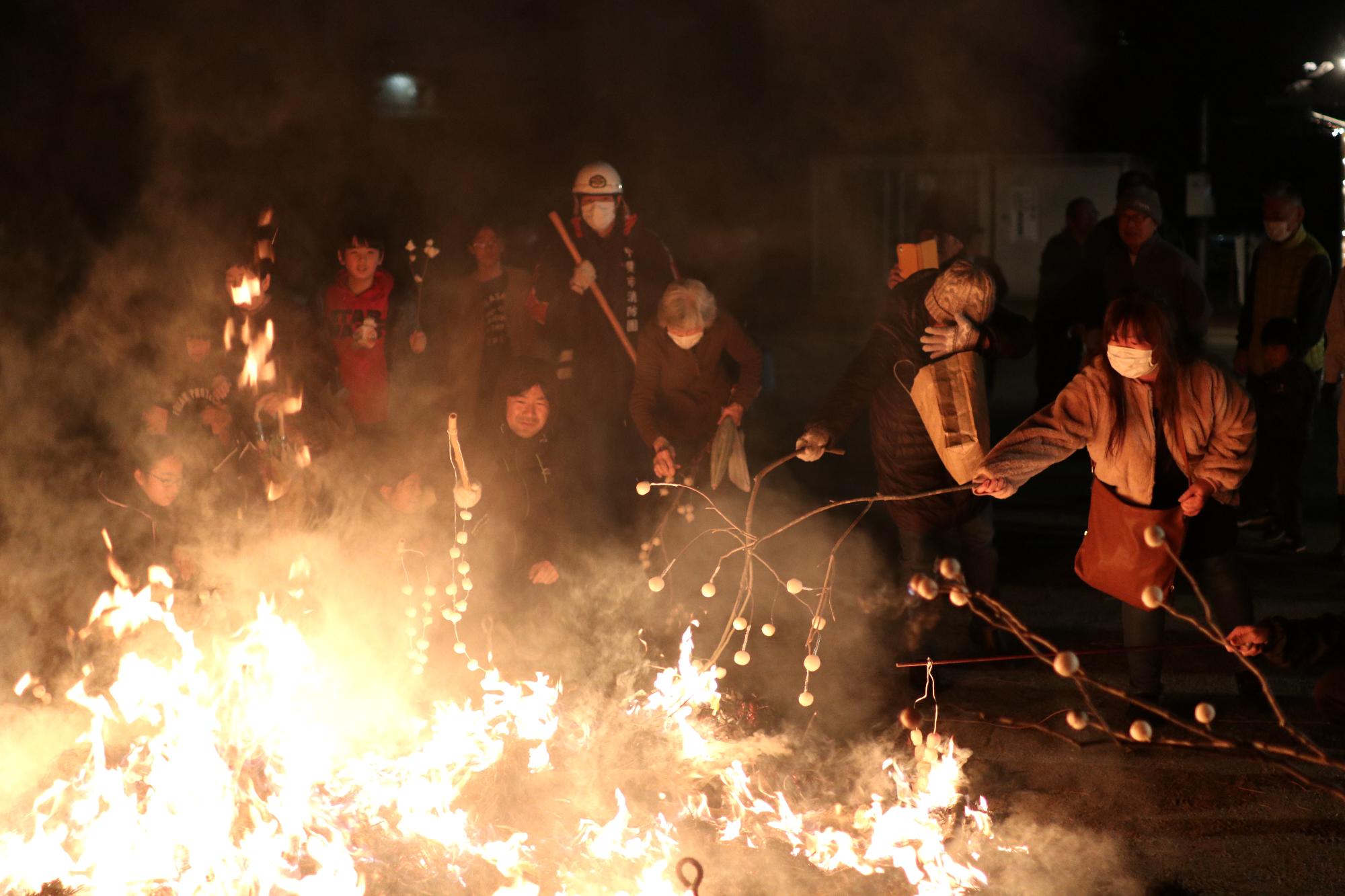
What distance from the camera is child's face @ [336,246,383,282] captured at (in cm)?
679

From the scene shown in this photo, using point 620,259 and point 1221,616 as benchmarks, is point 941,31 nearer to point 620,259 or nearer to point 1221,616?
point 620,259

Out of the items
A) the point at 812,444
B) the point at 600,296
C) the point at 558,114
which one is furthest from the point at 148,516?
the point at 558,114

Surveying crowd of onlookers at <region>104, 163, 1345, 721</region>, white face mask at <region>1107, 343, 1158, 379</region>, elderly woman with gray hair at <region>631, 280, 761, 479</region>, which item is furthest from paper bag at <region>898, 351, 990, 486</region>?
elderly woman with gray hair at <region>631, 280, 761, 479</region>

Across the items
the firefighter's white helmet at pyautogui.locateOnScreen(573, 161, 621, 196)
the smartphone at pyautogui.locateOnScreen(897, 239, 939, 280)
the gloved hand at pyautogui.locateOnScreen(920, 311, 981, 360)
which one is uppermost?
the firefighter's white helmet at pyautogui.locateOnScreen(573, 161, 621, 196)

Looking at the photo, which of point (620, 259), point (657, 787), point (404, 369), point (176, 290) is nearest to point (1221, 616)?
point (657, 787)

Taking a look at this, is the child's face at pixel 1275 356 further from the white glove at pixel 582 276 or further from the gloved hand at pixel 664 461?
the white glove at pixel 582 276

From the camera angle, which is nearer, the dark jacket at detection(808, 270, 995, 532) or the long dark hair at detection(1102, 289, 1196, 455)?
the long dark hair at detection(1102, 289, 1196, 455)

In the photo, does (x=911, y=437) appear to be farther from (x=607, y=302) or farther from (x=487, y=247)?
(x=487, y=247)

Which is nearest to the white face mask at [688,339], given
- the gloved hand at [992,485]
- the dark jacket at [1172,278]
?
the gloved hand at [992,485]

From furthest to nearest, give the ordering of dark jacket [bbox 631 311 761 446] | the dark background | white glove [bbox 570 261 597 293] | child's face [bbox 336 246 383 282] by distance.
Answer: the dark background → child's face [bbox 336 246 383 282] → white glove [bbox 570 261 597 293] → dark jacket [bbox 631 311 761 446]

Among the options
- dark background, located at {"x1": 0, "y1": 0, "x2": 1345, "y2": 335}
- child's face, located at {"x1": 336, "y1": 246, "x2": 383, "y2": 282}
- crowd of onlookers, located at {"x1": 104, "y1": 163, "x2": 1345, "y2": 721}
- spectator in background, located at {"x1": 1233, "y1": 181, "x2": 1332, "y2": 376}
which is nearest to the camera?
crowd of onlookers, located at {"x1": 104, "y1": 163, "x2": 1345, "y2": 721}

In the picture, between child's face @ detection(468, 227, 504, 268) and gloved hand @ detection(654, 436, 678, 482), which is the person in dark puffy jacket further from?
child's face @ detection(468, 227, 504, 268)

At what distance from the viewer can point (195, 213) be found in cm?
892

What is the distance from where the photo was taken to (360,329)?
680cm
